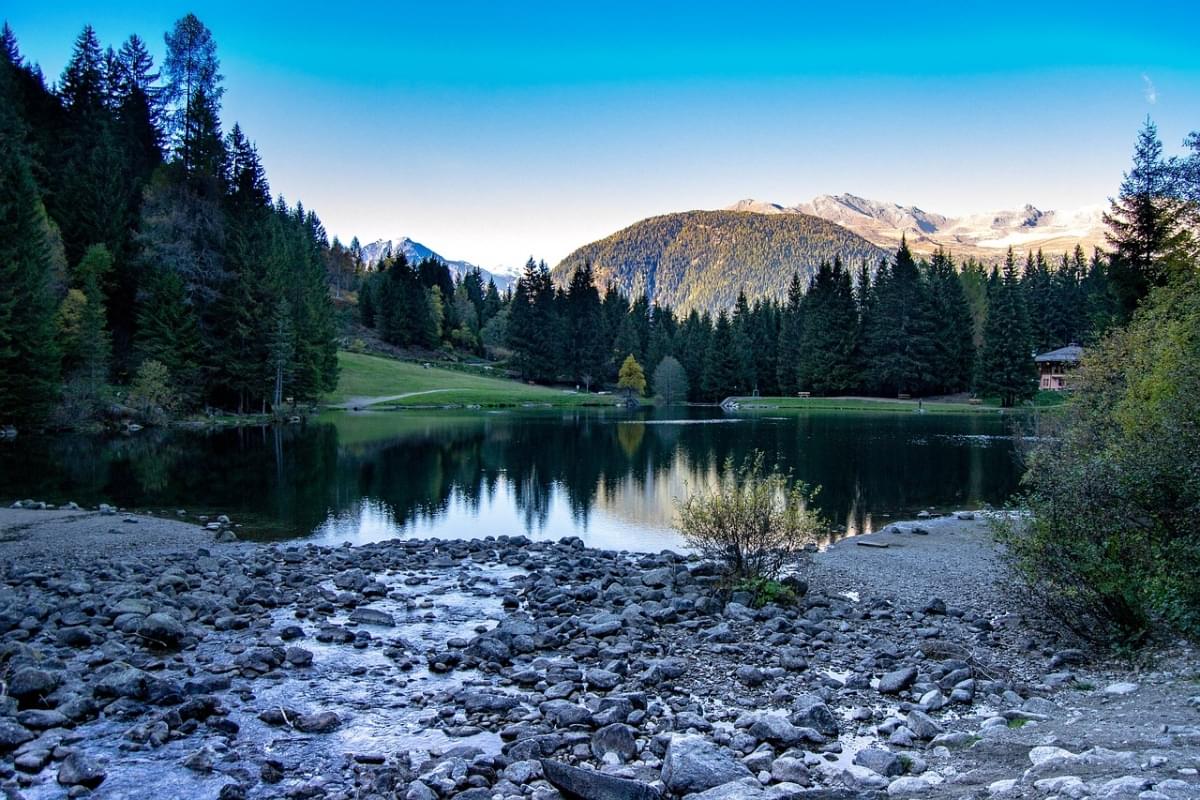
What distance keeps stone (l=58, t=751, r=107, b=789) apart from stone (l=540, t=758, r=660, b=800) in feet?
14.1

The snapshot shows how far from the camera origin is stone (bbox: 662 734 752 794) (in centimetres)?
680

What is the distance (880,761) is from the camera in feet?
23.5

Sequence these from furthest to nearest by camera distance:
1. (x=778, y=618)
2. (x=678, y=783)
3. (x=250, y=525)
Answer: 1. (x=250, y=525)
2. (x=778, y=618)
3. (x=678, y=783)

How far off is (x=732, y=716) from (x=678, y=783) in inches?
81.6

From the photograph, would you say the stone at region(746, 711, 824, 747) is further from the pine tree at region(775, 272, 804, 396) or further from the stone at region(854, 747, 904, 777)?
the pine tree at region(775, 272, 804, 396)

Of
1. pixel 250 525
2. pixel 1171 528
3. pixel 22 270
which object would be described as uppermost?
pixel 22 270

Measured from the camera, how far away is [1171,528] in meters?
10.3

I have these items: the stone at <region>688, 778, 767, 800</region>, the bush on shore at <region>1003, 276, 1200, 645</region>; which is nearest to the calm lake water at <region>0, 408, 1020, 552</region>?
the bush on shore at <region>1003, 276, 1200, 645</region>

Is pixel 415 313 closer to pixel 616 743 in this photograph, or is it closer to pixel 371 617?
pixel 371 617

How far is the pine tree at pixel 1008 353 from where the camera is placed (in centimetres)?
8369

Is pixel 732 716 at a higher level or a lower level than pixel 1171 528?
lower

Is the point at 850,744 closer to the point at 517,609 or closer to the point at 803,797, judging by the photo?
the point at 803,797

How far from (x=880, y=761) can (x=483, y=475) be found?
3021 centimetres

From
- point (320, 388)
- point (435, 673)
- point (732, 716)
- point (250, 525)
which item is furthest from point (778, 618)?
point (320, 388)
